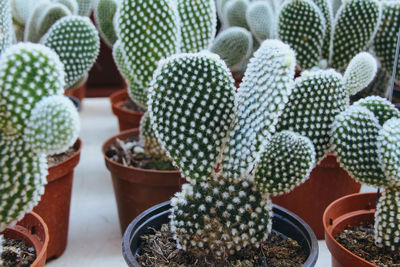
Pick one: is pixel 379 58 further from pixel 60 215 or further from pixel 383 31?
pixel 60 215

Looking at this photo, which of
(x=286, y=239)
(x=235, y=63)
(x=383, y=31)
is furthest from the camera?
(x=235, y=63)

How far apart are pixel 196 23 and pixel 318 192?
0.68 m

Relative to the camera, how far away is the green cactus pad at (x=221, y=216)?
792 millimetres

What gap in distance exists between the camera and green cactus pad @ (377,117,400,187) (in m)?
0.80

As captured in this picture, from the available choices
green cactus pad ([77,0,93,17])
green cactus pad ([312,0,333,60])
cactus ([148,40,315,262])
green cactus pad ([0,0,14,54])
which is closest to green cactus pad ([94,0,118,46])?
green cactus pad ([77,0,93,17])

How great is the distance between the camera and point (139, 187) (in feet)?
4.07

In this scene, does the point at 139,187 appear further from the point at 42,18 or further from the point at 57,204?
the point at 42,18

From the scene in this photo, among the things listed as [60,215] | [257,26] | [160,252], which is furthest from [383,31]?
[60,215]

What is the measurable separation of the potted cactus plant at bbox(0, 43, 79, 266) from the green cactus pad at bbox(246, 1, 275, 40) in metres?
1.25

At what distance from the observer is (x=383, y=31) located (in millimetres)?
1500

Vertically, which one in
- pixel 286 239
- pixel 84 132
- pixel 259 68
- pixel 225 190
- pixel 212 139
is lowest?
pixel 84 132

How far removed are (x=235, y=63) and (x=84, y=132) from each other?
3.31 feet

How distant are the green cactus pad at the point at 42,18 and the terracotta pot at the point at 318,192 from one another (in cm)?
103

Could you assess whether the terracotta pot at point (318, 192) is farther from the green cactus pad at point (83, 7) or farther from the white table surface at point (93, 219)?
the green cactus pad at point (83, 7)
